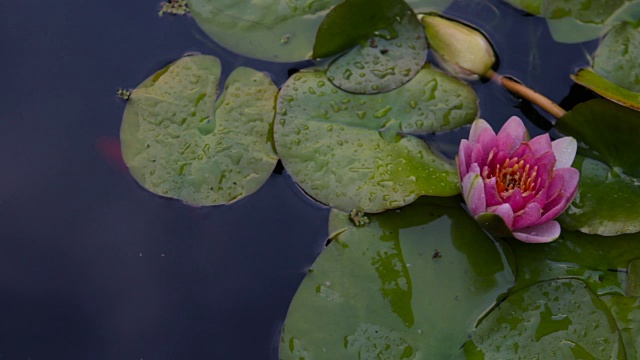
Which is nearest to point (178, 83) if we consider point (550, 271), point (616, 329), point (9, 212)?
point (9, 212)

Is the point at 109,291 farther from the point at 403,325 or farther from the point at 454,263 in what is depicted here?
the point at 454,263

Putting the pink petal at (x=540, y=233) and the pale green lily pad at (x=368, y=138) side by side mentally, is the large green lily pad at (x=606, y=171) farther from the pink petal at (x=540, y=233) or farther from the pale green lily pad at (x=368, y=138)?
the pale green lily pad at (x=368, y=138)

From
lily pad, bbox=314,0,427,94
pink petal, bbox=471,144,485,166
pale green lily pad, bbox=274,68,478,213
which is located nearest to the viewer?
pink petal, bbox=471,144,485,166

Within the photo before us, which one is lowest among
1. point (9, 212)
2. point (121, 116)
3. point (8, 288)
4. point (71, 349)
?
point (71, 349)

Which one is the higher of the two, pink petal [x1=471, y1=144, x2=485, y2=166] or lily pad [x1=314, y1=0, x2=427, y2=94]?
lily pad [x1=314, y1=0, x2=427, y2=94]

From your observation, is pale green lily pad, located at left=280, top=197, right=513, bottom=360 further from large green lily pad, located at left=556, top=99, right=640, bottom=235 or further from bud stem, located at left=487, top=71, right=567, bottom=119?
bud stem, located at left=487, top=71, right=567, bottom=119

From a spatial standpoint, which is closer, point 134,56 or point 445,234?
point 445,234

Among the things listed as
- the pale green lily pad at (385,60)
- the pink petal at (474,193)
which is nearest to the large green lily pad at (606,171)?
A: the pink petal at (474,193)

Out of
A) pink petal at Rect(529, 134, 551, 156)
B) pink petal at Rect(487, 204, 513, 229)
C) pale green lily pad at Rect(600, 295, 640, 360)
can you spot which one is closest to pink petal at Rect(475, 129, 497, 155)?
pink petal at Rect(529, 134, 551, 156)
